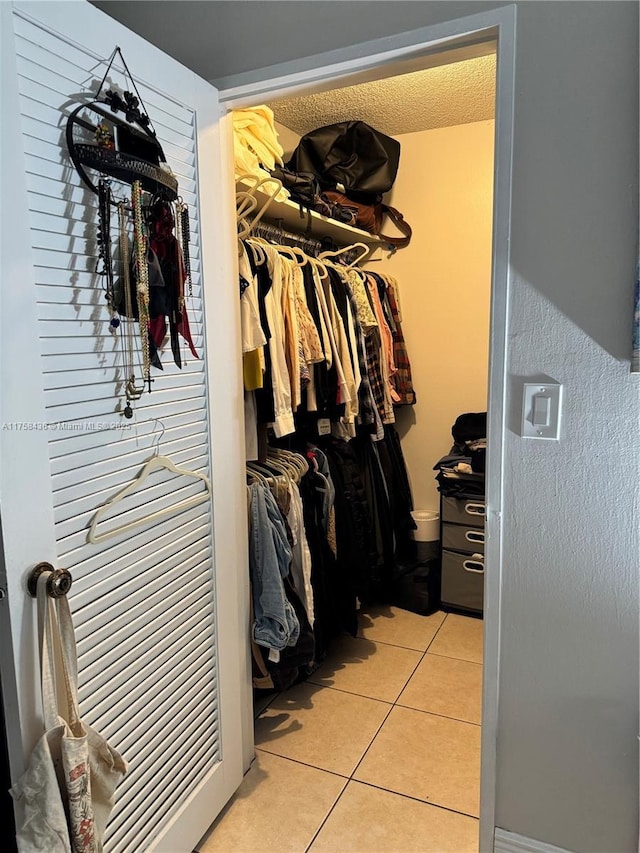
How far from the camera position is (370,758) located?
1.99 meters

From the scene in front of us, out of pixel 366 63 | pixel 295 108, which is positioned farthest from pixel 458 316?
pixel 366 63

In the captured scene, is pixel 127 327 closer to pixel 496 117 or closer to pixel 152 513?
pixel 152 513

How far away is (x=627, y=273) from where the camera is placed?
4.18 feet

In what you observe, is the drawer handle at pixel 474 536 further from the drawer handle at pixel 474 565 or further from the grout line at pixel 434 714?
the grout line at pixel 434 714

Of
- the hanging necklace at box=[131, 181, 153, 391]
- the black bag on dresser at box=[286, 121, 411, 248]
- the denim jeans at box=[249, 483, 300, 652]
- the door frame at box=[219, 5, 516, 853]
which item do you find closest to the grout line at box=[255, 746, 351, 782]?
the denim jeans at box=[249, 483, 300, 652]

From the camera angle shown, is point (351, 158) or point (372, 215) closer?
point (351, 158)

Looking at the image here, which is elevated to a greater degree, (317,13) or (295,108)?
(295,108)

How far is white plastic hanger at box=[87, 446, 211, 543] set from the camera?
1263 millimetres

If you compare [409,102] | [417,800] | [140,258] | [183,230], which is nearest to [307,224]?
[409,102]

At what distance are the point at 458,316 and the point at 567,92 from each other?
196 centimetres

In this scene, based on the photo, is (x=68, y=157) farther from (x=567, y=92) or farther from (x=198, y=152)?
(x=567, y=92)

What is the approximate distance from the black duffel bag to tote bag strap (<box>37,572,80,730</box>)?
2396 millimetres

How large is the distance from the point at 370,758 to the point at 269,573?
715 mm

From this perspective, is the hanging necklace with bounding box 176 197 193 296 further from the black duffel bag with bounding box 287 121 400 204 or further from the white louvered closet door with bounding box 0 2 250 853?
the black duffel bag with bounding box 287 121 400 204
